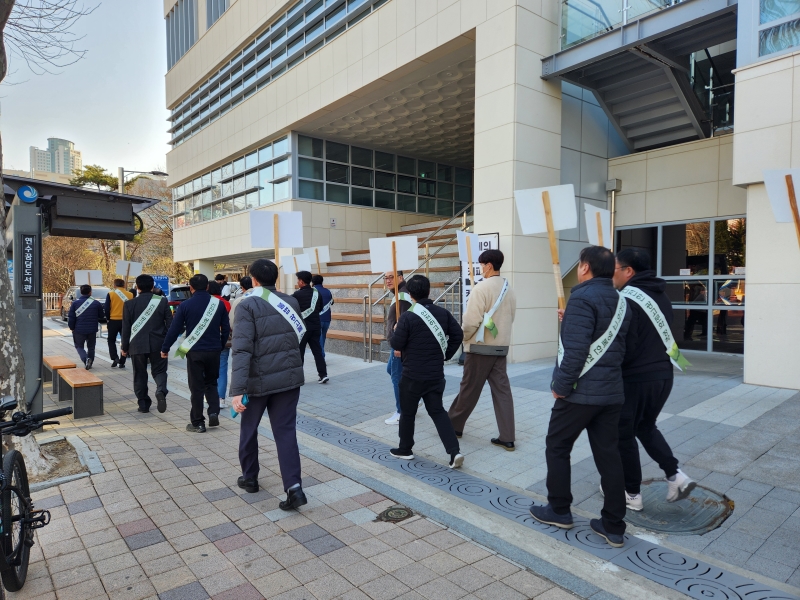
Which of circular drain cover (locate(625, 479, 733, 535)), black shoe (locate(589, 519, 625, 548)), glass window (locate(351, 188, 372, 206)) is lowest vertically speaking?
circular drain cover (locate(625, 479, 733, 535))

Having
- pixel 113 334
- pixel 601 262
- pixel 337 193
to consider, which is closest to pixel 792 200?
pixel 601 262

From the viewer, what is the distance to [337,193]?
1723cm

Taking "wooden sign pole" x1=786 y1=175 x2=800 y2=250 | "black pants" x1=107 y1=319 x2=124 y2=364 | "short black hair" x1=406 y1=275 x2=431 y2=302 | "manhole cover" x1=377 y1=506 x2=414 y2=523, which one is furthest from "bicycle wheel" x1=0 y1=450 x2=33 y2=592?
"black pants" x1=107 y1=319 x2=124 y2=364

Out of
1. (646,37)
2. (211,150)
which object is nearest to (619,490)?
(646,37)

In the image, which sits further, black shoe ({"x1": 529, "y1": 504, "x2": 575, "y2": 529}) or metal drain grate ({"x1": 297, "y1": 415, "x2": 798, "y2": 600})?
black shoe ({"x1": 529, "y1": 504, "x2": 575, "y2": 529})

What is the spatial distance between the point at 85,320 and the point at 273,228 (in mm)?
7164

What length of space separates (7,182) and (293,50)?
11.7 m

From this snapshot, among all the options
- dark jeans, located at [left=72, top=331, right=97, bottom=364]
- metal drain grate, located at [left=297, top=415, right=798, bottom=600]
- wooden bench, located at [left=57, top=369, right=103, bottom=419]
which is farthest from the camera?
dark jeans, located at [left=72, top=331, right=97, bottom=364]

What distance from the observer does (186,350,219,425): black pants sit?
5.96m

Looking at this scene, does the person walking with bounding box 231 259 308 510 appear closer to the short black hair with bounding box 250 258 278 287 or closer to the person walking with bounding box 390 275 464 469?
the short black hair with bounding box 250 258 278 287

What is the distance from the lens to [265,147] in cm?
1773

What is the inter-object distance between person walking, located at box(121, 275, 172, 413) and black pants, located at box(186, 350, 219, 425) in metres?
1.13

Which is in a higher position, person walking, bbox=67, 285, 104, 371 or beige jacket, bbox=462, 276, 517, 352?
beige jacket, bbox=462, 276, 517, 352

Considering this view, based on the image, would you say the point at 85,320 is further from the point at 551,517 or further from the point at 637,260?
the point at 637,260
